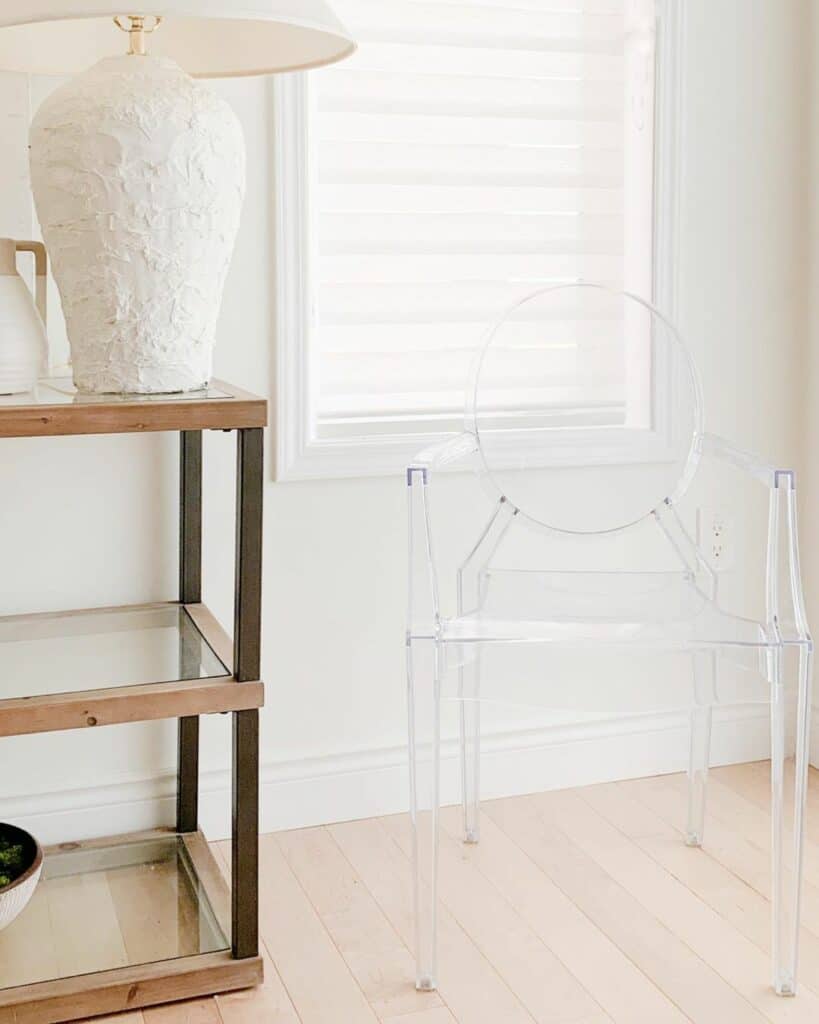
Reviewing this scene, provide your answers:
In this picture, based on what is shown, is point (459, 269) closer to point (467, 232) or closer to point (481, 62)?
point (467, 232)

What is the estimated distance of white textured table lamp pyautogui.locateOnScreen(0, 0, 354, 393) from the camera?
5.35ft

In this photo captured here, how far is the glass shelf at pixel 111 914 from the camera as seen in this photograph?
6.09 ft

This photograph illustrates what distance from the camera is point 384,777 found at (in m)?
2.44

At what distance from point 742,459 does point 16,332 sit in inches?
43.5

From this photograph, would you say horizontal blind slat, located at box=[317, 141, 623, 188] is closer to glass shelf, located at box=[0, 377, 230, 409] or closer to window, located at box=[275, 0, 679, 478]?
window, located at box=[275, 0, 679, 478]

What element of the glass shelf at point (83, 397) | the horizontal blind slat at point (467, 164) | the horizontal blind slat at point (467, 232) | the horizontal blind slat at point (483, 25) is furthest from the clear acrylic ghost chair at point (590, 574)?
the horizontal blind slat at point (483, 25)

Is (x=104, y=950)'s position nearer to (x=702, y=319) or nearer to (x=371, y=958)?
(x=371, y=958)

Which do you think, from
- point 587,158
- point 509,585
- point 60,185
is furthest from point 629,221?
point 60,185

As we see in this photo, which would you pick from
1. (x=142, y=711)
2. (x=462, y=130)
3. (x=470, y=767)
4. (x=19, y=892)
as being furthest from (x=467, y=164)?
(x=19, y=892)

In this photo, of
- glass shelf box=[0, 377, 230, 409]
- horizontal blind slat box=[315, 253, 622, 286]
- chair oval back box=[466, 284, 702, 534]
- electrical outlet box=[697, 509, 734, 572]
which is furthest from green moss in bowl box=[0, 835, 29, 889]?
electrical outlet box=[697, 509, 734, 572]

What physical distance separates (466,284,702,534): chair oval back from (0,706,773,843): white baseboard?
0.54 metres

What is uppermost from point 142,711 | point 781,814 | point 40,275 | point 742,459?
point 40,275

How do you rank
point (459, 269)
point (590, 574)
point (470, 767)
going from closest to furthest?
point (590, 574) < point (470, 767) < point (459, 269)

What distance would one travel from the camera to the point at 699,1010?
1768 mm
